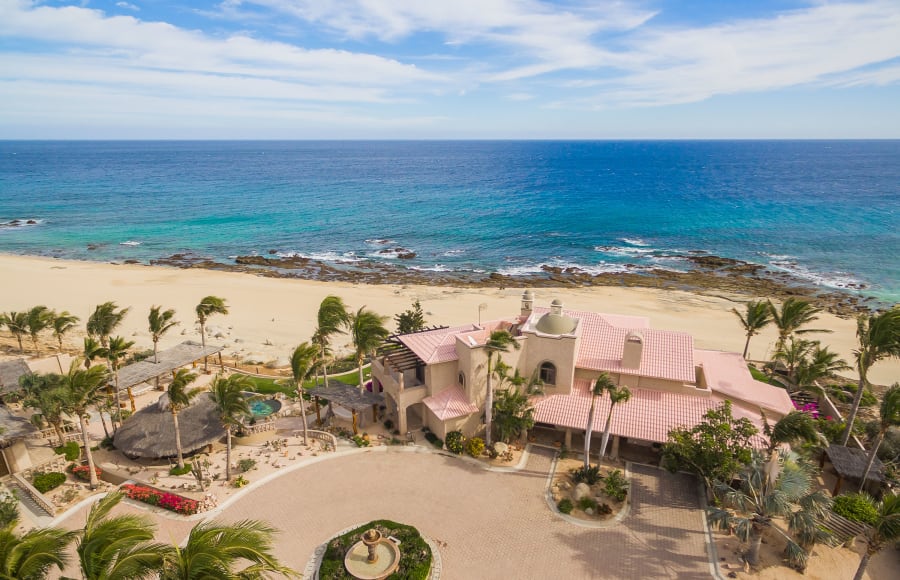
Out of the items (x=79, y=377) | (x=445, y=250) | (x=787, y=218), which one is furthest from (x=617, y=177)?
(x=79, y=377)

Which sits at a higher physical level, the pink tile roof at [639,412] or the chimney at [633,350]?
the chimney at [633,350]

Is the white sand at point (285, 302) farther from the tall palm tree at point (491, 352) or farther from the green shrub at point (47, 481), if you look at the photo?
the tall palm tree at point (491, 352)

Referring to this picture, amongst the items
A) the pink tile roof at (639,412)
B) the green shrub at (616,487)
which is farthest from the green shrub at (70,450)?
the green shrub at (616,487)

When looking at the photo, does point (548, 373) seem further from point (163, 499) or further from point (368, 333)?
point (163, 499)

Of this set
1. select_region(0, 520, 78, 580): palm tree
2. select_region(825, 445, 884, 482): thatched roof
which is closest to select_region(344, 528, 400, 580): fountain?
select_region(0, 520, 78, 580): palm tree

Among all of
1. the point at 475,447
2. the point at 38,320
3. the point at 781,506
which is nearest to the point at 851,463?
the point at 781,506

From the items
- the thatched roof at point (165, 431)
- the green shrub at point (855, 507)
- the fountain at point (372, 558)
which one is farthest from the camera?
the thatched roof at point (165, 431)

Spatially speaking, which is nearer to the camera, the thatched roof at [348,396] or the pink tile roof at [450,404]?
the pink tile roof at [450,404]
